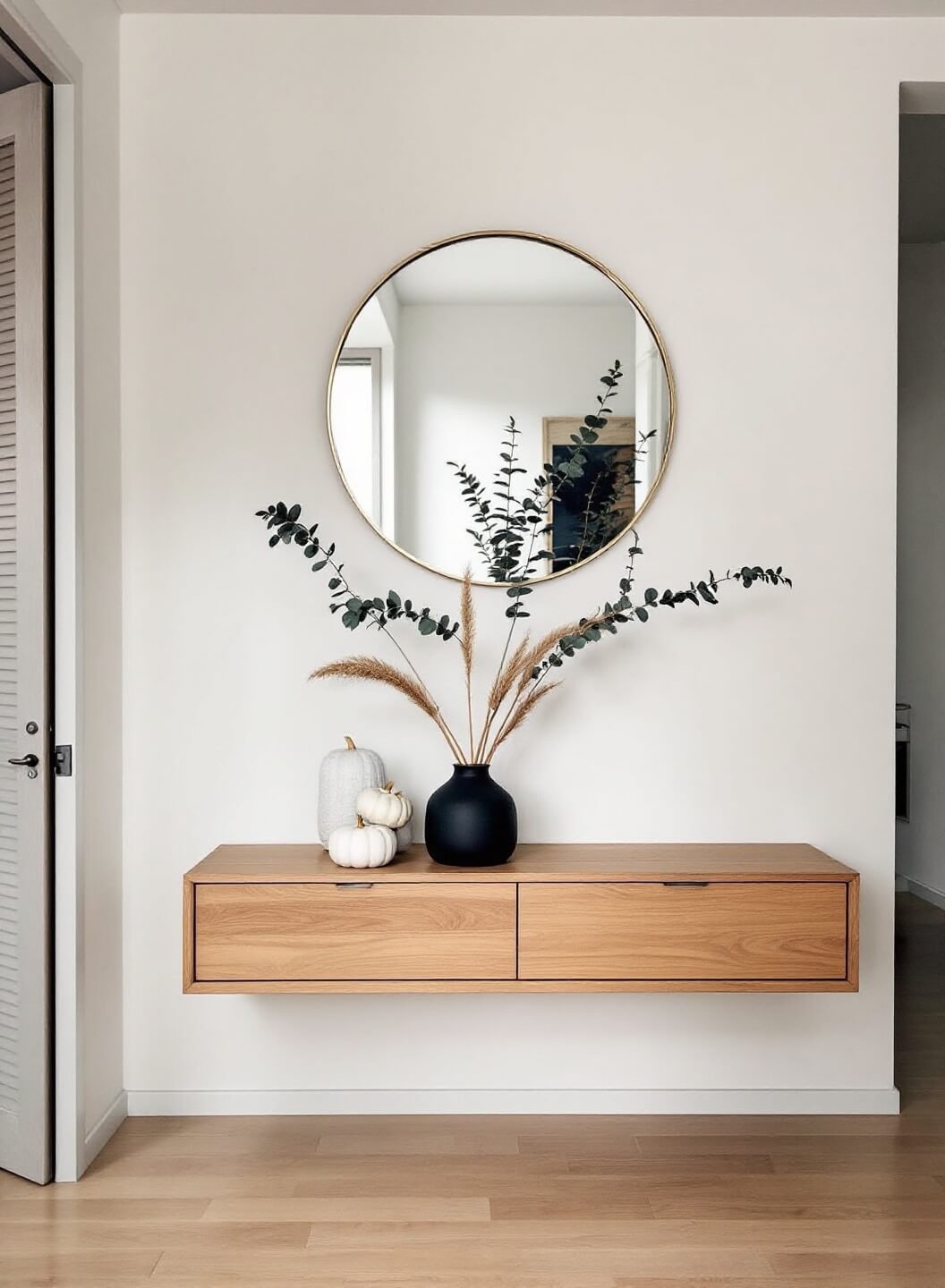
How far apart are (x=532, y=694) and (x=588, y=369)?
2.69ft

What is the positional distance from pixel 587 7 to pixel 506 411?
3.22 ft

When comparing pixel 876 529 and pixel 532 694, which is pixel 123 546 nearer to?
pixel 532 694

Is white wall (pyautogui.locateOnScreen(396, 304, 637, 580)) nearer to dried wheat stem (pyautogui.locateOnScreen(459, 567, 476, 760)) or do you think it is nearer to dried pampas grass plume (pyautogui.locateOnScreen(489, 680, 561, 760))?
dried wheat stem (pyautogui.locateOnScreen(459, 567, 476, 760))

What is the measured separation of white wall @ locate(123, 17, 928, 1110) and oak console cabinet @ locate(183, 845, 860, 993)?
0.39 m

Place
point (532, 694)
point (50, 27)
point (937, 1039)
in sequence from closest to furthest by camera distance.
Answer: point (50, 27)
point (532, 694)
point (937, 1039)

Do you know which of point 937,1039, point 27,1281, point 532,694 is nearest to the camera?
point 27,1281

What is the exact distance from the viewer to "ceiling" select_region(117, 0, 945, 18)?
107 inches

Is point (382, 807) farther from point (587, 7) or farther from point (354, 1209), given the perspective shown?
point (587, 7)

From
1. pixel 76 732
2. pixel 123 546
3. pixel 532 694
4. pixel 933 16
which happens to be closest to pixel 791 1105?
pixel 532 694

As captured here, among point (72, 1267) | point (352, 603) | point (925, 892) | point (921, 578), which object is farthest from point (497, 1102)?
point (921, 578)

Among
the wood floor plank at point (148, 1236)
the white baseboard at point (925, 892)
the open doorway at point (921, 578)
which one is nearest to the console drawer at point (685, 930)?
the wood floor plank at point (148, 1236)

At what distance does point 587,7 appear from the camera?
274 centimetres

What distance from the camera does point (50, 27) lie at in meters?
2.32

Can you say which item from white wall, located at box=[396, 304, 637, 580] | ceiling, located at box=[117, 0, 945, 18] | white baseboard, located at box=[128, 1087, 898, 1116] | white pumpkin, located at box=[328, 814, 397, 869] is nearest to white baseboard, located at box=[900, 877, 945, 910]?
white baseboard, located at box=[128, 1087, 898, 1116]
